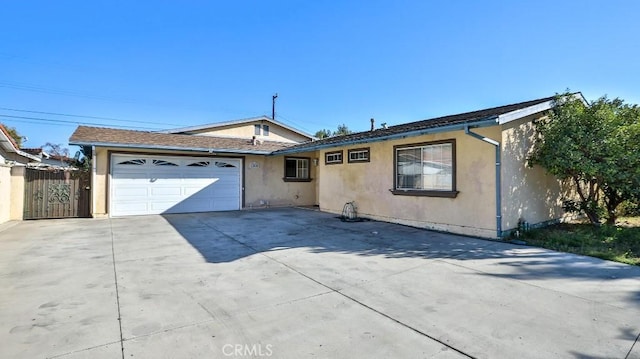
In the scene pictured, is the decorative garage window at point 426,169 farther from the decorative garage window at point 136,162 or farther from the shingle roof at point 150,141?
the decorative garage window at point 136,162

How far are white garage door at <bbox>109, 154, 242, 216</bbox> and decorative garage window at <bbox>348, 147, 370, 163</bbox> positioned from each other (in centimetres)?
524

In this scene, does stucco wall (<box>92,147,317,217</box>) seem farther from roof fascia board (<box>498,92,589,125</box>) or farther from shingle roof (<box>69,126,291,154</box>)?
roof fascia board (<box>498,92,589,125</box>)

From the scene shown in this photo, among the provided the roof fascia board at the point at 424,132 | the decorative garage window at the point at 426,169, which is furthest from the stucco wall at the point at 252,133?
the decorative garage window at the point at 426,169

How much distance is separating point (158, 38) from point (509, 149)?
1499cm

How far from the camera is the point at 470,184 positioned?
757cm

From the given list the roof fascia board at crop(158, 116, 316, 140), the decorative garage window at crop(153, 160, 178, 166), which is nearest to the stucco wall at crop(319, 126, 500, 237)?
the decorative garage window at crop(153, 160, 178, 166)

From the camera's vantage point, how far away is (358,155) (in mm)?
10969

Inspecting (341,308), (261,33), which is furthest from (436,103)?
(341,308)

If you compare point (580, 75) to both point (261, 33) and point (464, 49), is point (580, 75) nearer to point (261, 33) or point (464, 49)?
point (464, 49)

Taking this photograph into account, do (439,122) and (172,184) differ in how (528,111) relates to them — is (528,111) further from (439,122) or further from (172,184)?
(172,184)

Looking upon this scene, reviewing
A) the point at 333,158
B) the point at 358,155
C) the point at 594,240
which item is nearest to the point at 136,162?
the point at 333,158

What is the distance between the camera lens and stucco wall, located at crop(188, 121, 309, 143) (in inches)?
651

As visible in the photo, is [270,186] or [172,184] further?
[270,186]

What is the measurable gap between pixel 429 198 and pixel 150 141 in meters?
10.2
